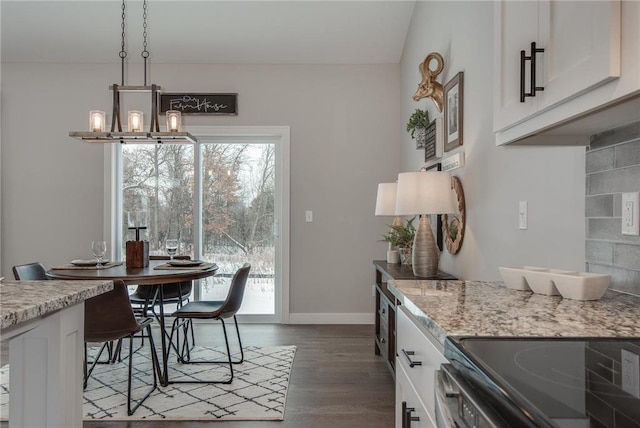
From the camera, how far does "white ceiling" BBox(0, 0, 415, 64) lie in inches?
163

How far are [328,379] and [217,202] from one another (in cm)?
244

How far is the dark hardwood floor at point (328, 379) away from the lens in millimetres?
2449

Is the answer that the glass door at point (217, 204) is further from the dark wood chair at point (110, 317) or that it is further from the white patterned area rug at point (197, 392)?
the dark wood chair at point (110, 317)

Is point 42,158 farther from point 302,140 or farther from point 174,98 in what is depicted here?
point 302,140

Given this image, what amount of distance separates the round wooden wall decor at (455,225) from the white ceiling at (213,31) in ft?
7.07

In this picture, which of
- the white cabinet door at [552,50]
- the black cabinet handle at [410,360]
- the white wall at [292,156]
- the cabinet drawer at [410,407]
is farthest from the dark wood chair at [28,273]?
the white cabinet door at [552,50]

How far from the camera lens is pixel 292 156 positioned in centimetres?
478

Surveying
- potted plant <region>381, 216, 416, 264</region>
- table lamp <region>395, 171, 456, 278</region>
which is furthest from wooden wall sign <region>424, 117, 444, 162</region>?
table lamp <region>395, 171, 456, 278</region>

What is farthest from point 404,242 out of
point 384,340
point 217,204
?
point 217,204

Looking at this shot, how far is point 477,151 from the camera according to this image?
8.32 feet

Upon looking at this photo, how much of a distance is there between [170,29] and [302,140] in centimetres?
163

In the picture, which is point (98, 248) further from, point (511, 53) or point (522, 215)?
point (511, 53)

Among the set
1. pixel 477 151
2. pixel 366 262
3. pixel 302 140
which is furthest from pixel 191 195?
pixel 477 151

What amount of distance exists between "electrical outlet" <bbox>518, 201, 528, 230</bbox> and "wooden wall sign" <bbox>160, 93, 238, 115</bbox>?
3396 millimetres
